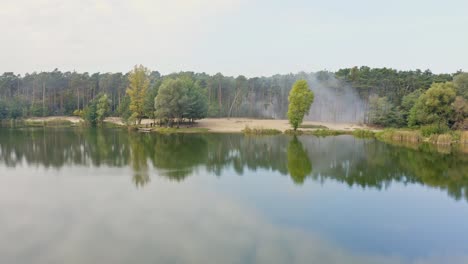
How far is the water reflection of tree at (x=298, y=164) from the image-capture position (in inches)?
1017

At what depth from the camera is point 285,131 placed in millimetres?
62875

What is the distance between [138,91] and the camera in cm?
7406

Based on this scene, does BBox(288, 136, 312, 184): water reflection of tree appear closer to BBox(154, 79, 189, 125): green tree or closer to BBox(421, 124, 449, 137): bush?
BBox(421, 124, 449, 137): bush

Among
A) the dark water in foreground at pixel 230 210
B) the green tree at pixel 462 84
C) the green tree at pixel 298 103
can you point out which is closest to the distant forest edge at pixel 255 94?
the green tree at pixel 462 84

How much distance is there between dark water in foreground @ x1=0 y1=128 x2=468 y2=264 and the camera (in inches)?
498

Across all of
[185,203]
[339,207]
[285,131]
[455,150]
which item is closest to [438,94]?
[455,150]

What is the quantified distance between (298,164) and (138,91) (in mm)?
50214

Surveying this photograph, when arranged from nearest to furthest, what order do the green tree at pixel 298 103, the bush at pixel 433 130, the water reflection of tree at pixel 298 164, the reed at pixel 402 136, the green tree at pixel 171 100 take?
the water reflection of tree at pixel 298 164 → the bush at pixel 433 130 → the reed at pixel 402 136 → the green tree at pixel 298 103 → the green tree at pixel 171 100

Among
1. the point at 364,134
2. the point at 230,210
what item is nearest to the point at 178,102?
the point at 364,134

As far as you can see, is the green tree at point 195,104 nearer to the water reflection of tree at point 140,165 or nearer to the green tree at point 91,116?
the green tree at point 91,116

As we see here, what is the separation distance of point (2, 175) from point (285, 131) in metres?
44.6

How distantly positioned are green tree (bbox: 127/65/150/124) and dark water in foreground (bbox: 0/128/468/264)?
41445 millimetres

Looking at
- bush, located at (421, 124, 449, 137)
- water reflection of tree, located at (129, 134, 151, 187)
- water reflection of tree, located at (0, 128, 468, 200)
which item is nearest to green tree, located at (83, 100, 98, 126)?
water reflection of tree, located at (0, 128, 468, 200)

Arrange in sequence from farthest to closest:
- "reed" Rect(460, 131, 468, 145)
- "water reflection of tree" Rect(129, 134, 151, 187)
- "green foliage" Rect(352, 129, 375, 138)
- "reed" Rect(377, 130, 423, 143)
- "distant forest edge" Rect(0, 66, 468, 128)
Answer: "distant forest edge" Rect(0, 66, 468, 128), "green foliage" Rect(352, 129, 375, 138), "reed" Rect(377, 130, 423, 143), "reed" Rect(460, 131, 468, 145), "water reflection of tree" Rect(129, 134, 151, 187)
